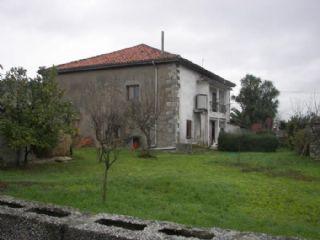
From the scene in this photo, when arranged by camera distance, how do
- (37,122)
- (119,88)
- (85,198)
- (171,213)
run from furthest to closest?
(119,88), (37,122), (85,198), (171,213)

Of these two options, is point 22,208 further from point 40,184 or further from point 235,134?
point 235,134

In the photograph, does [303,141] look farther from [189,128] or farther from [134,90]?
[134,90]

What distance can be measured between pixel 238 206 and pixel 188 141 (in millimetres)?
17787

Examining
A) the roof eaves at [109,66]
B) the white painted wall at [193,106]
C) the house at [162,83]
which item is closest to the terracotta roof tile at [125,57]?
the house at [162,83]

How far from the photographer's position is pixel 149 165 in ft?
51.3

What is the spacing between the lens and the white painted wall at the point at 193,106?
25750 mm

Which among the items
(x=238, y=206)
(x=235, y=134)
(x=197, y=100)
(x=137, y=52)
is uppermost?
(x=137, y=52)

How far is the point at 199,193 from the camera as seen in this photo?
9.71 m

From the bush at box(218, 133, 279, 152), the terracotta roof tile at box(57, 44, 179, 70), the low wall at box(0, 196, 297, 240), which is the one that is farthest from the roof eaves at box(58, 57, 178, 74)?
the low wall at box(0, 196, 297, 240)

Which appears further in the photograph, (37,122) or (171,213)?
(37,122)

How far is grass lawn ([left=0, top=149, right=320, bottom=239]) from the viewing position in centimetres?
742

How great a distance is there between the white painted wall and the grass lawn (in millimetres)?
10796

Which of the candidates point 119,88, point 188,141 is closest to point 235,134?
point 188,141

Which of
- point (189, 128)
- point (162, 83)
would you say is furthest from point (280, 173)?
point (189, 128)
